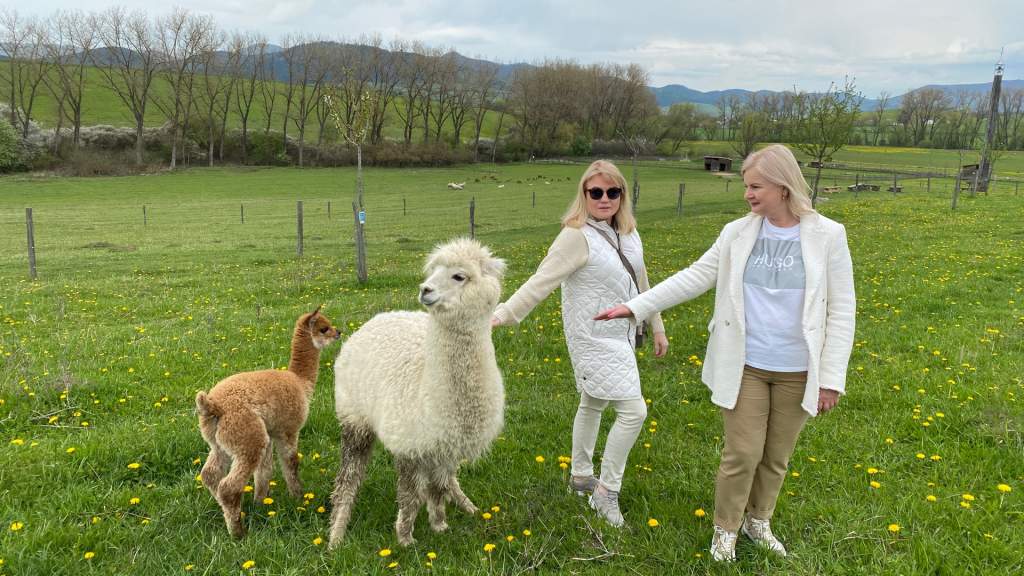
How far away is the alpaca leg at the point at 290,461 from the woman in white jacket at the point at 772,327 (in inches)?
98.8

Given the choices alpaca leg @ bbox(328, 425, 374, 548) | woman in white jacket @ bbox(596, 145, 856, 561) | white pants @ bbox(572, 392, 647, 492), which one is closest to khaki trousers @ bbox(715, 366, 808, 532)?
woman in white jacket @ bbox(596, 145, 856, 561)

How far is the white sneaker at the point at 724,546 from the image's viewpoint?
3.44 m

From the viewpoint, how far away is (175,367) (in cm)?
650

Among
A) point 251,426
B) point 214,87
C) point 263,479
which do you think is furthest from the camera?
point 214,87

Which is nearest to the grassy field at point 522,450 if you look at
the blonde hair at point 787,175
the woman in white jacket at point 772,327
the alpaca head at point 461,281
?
the woman in white jacket at point 772,327

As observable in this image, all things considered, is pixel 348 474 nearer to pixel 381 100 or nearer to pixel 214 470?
pixel 214 470

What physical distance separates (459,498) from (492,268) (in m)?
1.75

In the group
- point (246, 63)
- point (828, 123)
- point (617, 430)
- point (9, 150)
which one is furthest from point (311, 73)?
point (617, 430)

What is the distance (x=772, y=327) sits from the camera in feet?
10.8

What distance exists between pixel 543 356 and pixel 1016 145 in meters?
105

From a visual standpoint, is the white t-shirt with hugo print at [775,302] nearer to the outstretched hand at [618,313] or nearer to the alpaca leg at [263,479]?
the outstretched hand at [618,313]

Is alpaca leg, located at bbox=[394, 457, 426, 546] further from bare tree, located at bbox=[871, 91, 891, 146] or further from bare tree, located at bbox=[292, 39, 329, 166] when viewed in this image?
bare tree, located at bbox=[871, 91, 891, 146]

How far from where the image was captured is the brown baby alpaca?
3.65m

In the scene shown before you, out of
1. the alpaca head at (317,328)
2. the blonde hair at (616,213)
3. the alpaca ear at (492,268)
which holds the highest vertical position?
the blonde hair at (616,213)
